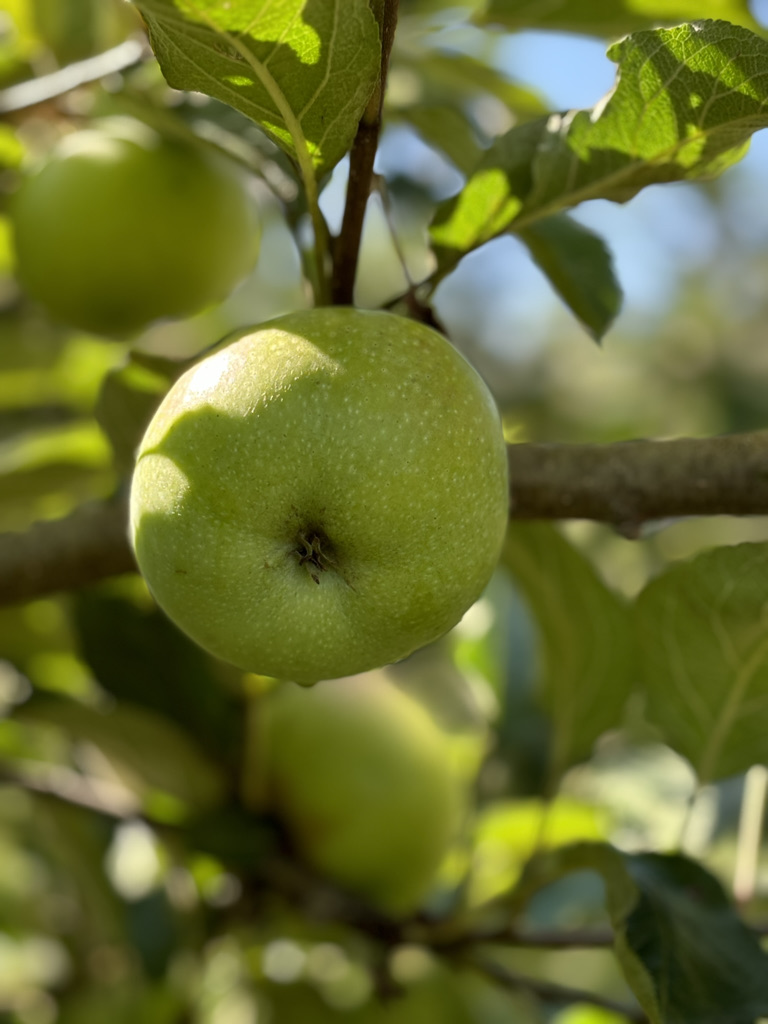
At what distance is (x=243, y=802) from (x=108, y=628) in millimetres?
247

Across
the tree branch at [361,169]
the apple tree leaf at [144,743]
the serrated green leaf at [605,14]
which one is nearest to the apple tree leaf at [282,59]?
the tree branch at [361,169]

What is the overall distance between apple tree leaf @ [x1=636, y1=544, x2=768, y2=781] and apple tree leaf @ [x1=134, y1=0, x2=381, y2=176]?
1.30 feet

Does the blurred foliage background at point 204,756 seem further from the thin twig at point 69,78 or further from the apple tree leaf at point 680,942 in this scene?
the apple tree leaf at point 680,942

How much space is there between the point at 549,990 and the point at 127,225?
844mm

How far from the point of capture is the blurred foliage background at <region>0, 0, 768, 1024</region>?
1.03 m

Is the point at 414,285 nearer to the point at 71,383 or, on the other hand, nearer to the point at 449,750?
the point at 449,750

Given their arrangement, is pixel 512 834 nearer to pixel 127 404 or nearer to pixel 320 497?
pixel 127 404

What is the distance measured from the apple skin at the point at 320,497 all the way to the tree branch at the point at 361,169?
0.08 m

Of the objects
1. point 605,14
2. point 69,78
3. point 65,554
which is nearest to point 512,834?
point 65,554

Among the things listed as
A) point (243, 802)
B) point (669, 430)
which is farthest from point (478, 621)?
point (669, 430)

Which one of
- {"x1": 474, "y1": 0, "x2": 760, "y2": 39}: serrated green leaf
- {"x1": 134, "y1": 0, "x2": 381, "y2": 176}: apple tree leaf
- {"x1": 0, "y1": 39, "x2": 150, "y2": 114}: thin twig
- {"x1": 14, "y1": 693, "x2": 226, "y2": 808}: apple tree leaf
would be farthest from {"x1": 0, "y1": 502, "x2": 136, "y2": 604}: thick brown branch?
{"x1": 474, "y1": 0, "x2": 760, "y2": 39}: serrated green leaf

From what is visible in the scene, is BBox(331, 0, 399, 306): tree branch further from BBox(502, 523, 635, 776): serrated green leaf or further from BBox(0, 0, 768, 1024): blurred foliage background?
BBox(502, 523, 635, 776): serrated green leaf

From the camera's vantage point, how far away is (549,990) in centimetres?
98

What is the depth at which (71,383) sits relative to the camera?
146 cm
